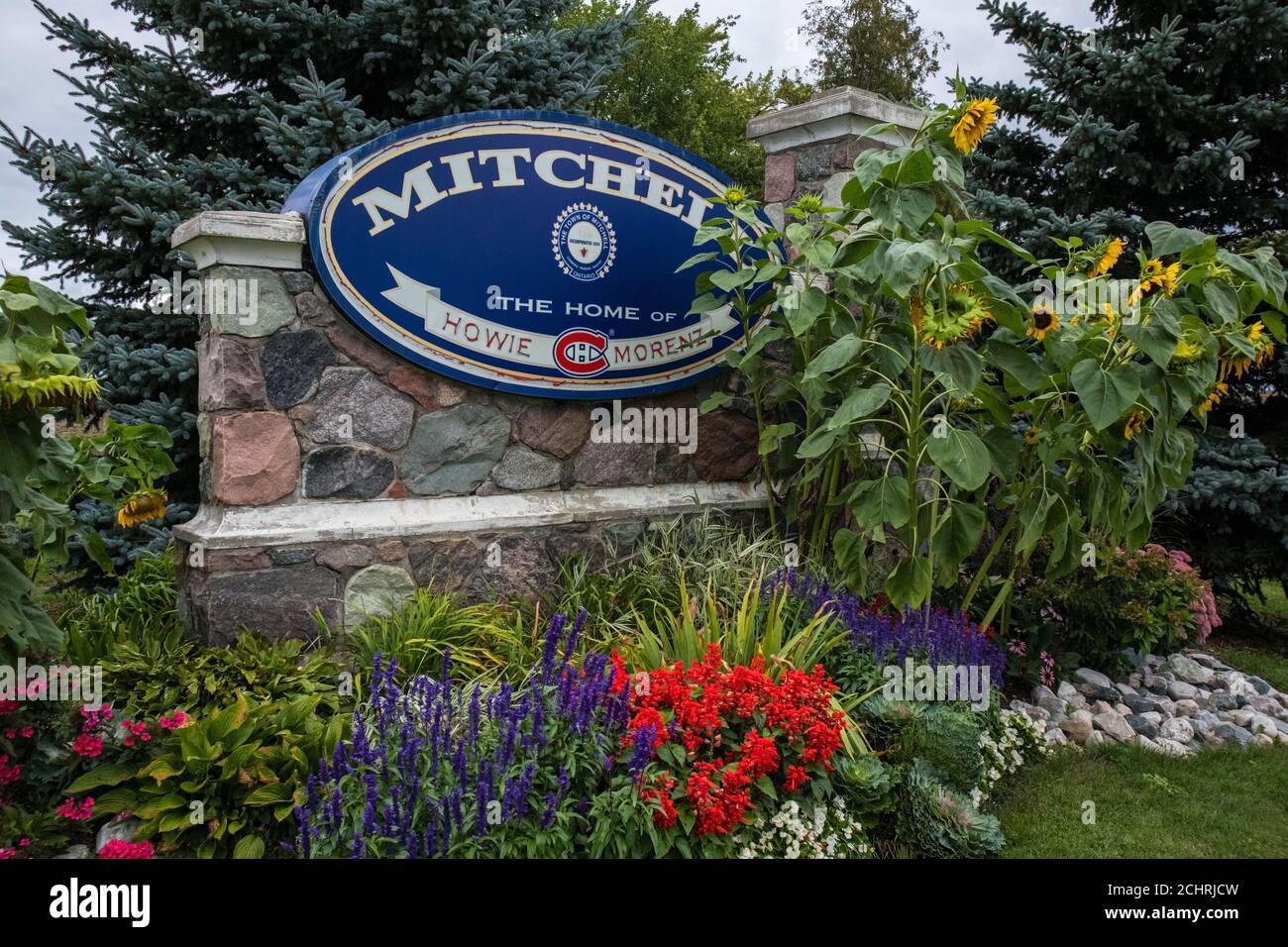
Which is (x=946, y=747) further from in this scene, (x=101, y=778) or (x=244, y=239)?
(x=244, y=239)

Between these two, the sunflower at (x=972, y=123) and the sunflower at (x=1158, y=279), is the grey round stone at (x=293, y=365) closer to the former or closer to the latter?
the sunflower at (x=972, y=123)

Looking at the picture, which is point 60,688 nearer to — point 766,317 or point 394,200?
point 394,200

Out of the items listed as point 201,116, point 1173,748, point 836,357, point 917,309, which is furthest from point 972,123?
point 201,116

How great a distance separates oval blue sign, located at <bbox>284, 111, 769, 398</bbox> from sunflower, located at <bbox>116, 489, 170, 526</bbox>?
1.03 metres

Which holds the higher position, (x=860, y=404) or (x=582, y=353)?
(x=582, y=353)

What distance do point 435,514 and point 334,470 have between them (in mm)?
445

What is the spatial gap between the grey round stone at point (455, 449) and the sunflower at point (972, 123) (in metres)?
2.16

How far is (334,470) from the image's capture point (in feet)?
12.9

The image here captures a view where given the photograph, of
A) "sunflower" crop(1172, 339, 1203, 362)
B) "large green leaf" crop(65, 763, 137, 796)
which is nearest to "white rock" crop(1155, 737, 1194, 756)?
"sunflower" crop(1172, 339, 1203, 362)

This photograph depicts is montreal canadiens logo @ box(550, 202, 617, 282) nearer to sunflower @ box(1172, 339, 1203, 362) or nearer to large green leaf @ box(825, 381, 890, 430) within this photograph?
large green leaf @ box(825, 381, 890, 430)

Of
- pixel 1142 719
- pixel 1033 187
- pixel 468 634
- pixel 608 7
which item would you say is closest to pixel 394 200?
pixel 468 634

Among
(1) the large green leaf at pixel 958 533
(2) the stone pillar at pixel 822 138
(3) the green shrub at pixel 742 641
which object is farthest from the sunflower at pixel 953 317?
(2) the stone pillar at pixel 822 138

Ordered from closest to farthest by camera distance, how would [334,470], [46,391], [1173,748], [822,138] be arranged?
[46,391]
[334,470]
[1173,748]
[822,138]

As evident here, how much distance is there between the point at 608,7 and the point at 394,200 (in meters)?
14.2
